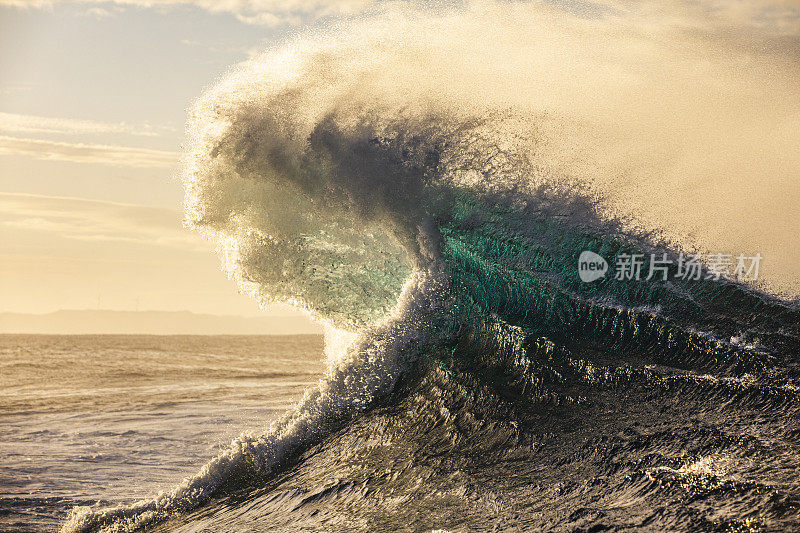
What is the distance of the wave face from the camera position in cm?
413

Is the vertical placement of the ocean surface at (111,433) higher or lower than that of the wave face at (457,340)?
lower

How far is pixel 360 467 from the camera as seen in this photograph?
545cm

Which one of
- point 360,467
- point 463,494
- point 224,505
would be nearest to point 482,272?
point 360,467

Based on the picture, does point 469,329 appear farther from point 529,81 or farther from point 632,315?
point 529,81

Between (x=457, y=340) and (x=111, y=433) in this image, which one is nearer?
(x=457, y=340)

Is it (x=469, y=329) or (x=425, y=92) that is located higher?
(x=425, y=92)

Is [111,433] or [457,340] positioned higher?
[457,340]

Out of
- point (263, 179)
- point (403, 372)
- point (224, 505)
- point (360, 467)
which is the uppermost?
point (263, 179)

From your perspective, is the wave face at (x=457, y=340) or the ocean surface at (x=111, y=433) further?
the ocean surface at (x=111, y=433)

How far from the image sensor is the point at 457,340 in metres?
Answer: 6.32

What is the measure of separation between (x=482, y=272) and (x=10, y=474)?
597 centimetres

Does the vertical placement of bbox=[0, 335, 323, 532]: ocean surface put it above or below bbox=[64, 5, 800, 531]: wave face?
below

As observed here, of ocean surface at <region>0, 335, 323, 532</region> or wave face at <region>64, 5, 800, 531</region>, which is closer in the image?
wave face at <region>64, 5, 800, 531</region>

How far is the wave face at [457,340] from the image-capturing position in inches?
163
